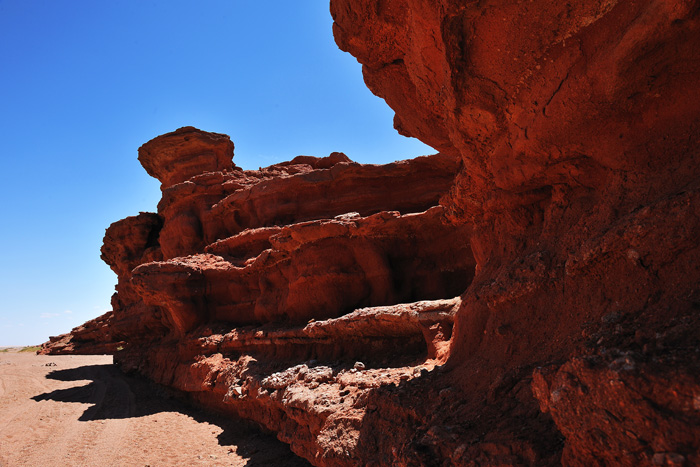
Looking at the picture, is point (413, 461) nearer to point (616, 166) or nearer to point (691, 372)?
point (691, 372)

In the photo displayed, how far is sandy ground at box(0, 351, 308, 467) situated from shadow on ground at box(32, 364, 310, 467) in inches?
0.9

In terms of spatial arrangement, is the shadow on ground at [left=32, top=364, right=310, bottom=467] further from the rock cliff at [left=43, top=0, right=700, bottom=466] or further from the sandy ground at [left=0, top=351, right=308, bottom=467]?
the rock cliff at [left=43, top=0, right=700, bottom=466]

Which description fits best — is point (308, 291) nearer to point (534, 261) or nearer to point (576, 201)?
point (534, 261)

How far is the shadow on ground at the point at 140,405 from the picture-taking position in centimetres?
832

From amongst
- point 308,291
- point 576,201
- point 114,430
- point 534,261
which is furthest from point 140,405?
point 576,201

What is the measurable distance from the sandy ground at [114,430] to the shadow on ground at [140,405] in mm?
24

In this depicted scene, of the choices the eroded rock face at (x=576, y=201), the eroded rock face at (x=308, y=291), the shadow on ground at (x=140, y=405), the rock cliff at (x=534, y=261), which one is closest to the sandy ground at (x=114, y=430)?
the shadow on ground at (x=140, y=405)

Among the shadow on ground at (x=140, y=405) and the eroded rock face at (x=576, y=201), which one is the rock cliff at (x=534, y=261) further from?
the shadow on ground at (x=140, y=405)

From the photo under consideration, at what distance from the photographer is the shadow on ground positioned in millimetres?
8320

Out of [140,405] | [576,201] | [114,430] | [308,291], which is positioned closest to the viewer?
[576,201]

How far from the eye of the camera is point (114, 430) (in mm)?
10758

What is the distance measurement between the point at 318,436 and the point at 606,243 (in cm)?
447

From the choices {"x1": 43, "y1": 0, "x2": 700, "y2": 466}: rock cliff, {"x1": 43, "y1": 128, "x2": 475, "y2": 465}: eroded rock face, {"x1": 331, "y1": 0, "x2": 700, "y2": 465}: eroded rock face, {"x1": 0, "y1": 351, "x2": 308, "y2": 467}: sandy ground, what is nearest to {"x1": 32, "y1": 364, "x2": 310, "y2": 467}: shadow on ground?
{"x1": 0, "y1": 351, "x2": 308, "y2": 467}: sandy ground

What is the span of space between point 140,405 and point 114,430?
112 inches
